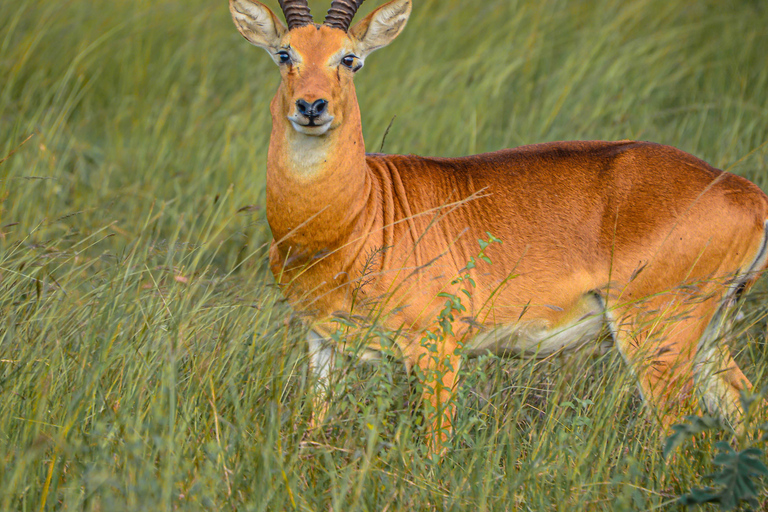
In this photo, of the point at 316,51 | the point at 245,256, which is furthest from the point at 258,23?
the point at 245,256

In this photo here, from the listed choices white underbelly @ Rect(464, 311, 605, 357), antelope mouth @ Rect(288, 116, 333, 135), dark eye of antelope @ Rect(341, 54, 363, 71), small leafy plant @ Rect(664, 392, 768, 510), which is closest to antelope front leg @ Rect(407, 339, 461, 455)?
white underbelly @ Rect(464, 311, 605, 357)

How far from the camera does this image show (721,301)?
3785 millimetres

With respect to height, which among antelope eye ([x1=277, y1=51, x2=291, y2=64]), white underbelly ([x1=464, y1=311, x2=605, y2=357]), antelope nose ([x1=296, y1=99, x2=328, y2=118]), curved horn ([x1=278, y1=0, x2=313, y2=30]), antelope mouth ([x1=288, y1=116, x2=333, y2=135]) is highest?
curved horn ([x1=278, y1=0, x2=313, y2=30])

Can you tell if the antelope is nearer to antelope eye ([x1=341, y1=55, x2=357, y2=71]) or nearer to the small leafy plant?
antelope eye ([x1=341, y1=55, x2=357, y2=71])

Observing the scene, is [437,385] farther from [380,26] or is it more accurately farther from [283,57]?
[380,26]

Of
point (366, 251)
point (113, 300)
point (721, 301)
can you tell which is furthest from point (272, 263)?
point (721, 301)

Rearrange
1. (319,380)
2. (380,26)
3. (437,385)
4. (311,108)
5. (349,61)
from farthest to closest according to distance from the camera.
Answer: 1. (380,26)
2. (349,61)
3. (311,108)
4. (319,380)
5. (437,385)

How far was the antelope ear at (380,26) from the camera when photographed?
150 inches

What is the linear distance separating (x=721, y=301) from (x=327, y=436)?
2.00 meters

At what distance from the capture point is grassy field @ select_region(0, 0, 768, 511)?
2613 mm

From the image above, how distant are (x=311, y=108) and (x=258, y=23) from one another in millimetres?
827

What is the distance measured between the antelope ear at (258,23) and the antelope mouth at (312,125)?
58 cm

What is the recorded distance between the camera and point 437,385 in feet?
9.75

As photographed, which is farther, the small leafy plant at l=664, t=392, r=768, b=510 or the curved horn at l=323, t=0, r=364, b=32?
the curved horn at l=323, t=0, r=364, b=32
